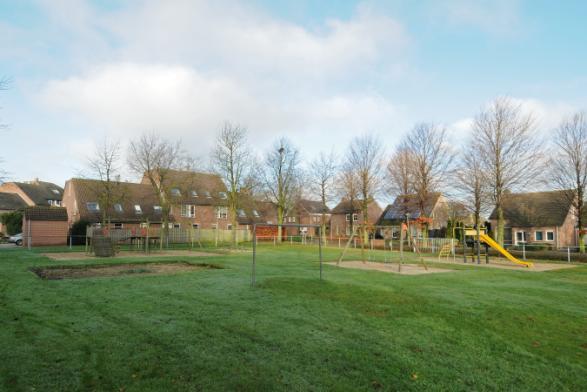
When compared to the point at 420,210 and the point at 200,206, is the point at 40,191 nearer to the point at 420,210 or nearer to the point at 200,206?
the point at 200,206

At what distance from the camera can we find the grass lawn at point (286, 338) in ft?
15.1

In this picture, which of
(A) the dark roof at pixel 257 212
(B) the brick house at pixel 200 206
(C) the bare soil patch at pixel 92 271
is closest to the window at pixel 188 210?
(B) the brick house at pixel 200 206

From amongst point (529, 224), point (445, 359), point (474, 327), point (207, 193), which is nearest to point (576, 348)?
point (474, 327)

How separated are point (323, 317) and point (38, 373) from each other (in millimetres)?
4545

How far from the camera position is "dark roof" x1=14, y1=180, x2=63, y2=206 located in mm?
65062

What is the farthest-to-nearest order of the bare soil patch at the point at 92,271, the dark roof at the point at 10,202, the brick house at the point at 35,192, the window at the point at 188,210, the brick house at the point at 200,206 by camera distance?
the brick house at the point at 35,192 < the dark roof at the point at 10,202 < the window at the point at 188,210 < the brick house at the point at 200,206 < the bare soil patch at the point at 92,271

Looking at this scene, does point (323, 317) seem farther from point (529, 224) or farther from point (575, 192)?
point (529, 224)

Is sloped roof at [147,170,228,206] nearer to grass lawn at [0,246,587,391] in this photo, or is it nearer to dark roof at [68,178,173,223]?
dark roof at [68,178,173,223]

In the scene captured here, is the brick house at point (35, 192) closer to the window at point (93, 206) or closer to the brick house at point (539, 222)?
the window at point (93, 206)

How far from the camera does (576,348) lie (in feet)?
19.7

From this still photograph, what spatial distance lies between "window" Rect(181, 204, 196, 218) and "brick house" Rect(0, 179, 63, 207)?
26.4m

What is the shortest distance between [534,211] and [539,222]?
1541 mm

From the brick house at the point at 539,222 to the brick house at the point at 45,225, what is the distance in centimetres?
4281

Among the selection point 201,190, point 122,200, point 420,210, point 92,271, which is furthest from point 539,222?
point 92,271
